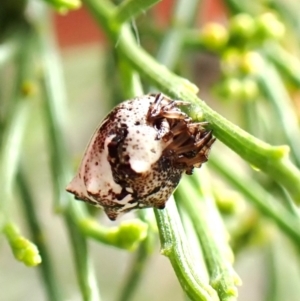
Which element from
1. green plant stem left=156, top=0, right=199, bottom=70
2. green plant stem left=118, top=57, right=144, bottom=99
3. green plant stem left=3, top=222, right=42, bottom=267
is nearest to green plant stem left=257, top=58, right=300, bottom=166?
green plant stem left=156, top=0, right=199, bottom=70

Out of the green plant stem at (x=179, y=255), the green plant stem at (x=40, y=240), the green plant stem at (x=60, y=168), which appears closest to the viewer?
the green plant stem at (x=179, y=255)

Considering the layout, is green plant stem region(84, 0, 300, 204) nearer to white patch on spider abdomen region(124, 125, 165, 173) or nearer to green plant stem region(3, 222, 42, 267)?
white patch on spider abdomen region(124, 125, 165, 173)

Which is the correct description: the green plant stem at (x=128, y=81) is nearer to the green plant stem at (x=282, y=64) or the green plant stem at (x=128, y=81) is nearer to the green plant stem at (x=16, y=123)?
the green plant stem at (x=16, y=123)

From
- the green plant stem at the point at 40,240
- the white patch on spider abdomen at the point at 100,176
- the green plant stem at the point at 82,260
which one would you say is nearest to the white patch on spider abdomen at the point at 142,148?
the white patch on spider abdomen at the point at 100,176

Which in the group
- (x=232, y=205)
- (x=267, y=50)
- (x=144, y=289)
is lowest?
(x=144, y=289)

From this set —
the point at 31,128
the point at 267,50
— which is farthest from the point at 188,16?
the point at 31,128

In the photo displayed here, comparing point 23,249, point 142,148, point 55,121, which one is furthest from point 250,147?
point 55,121

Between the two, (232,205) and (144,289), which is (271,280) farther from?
(144,289)
